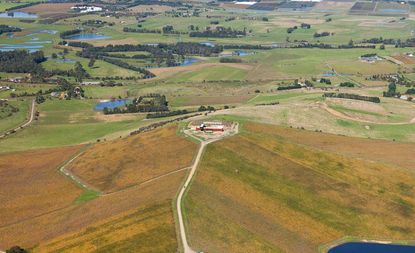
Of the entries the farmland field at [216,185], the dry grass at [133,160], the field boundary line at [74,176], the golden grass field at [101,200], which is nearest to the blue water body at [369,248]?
the farmland field at [216,185]

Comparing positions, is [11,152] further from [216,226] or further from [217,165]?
[216,226]

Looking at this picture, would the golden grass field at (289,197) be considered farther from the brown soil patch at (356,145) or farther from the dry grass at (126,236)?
the dry grass at (126,236)

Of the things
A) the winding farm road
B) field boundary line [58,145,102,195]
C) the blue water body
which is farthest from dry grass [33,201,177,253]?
the blue water body

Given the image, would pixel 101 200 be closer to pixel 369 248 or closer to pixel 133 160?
pixel 133 160

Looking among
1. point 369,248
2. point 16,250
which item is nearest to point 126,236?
point 16,250

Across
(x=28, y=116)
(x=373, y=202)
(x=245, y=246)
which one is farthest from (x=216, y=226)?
(x=28, y=116)
